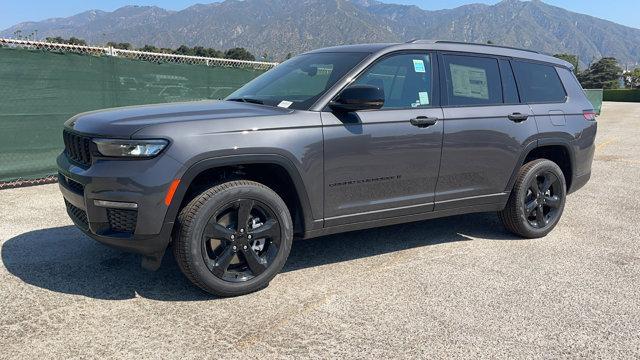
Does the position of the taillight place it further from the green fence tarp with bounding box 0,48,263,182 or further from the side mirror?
the green fence tarp with bounding box 0,48,263,182

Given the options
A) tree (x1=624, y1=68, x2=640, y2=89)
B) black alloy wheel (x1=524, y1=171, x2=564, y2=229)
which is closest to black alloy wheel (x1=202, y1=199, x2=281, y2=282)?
black alloy wheel (x1=524, y1=171, x2=564, y2=229)

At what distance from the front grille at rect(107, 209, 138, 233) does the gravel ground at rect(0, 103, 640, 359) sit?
53cm

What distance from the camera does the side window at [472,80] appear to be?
4.48m

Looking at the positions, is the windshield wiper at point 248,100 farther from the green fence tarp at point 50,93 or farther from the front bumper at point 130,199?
the green fence tarp at point 50,93

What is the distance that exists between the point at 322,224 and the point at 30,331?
1.96m

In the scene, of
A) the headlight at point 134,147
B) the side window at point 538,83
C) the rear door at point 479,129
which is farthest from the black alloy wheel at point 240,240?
the side window at point 538,83

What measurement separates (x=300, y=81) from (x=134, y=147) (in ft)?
5.14

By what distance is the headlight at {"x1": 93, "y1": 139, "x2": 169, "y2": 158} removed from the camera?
126 inches

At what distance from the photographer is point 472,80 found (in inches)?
183

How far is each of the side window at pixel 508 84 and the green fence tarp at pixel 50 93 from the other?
5507mm

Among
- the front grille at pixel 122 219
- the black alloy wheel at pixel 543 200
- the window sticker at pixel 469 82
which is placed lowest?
the black alloy wheel at pixel 543 200

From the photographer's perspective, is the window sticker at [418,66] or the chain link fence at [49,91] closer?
the window sticker at [418,66]

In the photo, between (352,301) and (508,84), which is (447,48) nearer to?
(508,84)

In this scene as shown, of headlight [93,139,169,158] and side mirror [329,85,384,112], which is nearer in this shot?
headlight [93,139,169,158]
